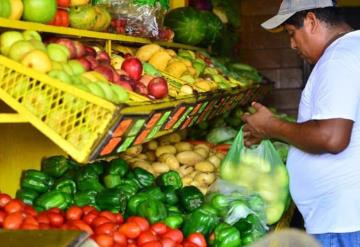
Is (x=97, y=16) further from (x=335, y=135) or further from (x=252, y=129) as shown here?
(x=335, y=135)

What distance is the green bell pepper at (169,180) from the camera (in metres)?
3.88

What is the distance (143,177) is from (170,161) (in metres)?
0.60

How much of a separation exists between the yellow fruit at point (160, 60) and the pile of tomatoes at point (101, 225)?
1.37 meters

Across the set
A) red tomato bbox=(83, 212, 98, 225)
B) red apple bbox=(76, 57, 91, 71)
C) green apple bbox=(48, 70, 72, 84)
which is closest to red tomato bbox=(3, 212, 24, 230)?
red tomato bbox=(83, 212, 98, 225)

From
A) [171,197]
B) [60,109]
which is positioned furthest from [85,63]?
[171,197]

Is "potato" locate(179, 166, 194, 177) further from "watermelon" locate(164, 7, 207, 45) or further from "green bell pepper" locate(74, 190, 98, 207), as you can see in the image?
"watermelon" locate(164, 7, 207, 45)

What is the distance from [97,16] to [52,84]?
1.15 meters

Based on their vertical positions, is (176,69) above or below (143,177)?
above

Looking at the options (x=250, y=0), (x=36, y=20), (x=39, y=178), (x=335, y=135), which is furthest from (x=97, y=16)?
(x=250, y=0)

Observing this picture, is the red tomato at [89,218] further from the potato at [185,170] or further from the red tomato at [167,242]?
the potato at [185,170]

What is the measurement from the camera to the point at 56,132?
7.38 ft

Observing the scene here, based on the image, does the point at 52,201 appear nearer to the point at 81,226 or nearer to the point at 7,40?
the point at 81,226

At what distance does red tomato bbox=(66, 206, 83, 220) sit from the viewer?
295 centimetres

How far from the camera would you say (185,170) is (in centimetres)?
441
